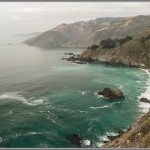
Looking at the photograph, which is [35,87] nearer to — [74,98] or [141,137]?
[74,98]

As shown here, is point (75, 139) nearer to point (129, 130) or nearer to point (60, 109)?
point (129, 130)

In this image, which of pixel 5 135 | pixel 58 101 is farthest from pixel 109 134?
pixel 58 101

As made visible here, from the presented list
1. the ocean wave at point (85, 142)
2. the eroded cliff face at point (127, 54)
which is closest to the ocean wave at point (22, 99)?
the ocean wave at point (85, 142)

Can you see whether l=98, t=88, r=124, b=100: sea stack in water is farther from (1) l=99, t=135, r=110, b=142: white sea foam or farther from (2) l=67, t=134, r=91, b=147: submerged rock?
(2) l=67, t=134, r=91, b=147: submerged rock

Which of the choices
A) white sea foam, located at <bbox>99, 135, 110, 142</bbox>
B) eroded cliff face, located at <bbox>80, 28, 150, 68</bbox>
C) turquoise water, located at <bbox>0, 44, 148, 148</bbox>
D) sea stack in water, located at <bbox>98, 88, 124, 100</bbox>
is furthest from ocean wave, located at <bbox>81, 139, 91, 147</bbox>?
eroded cliff face, located at <bbox>80, 28, 150, 68</bbox>

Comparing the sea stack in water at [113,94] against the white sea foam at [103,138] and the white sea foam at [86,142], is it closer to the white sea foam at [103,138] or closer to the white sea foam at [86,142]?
the white sea foam at [103,138]

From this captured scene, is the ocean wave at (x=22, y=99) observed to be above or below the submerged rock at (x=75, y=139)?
below

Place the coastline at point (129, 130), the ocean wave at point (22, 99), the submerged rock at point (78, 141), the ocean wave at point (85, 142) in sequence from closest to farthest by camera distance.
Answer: the coastline at point (129, 130) < the ocean wave at point (85, 142) < the submerged rock at point (78, 141) < the ocean wave at point (22, 99)

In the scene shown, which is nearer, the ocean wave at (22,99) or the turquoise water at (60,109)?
the turquoise water at (60,109)

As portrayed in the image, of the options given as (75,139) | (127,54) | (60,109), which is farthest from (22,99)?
(127,54)
